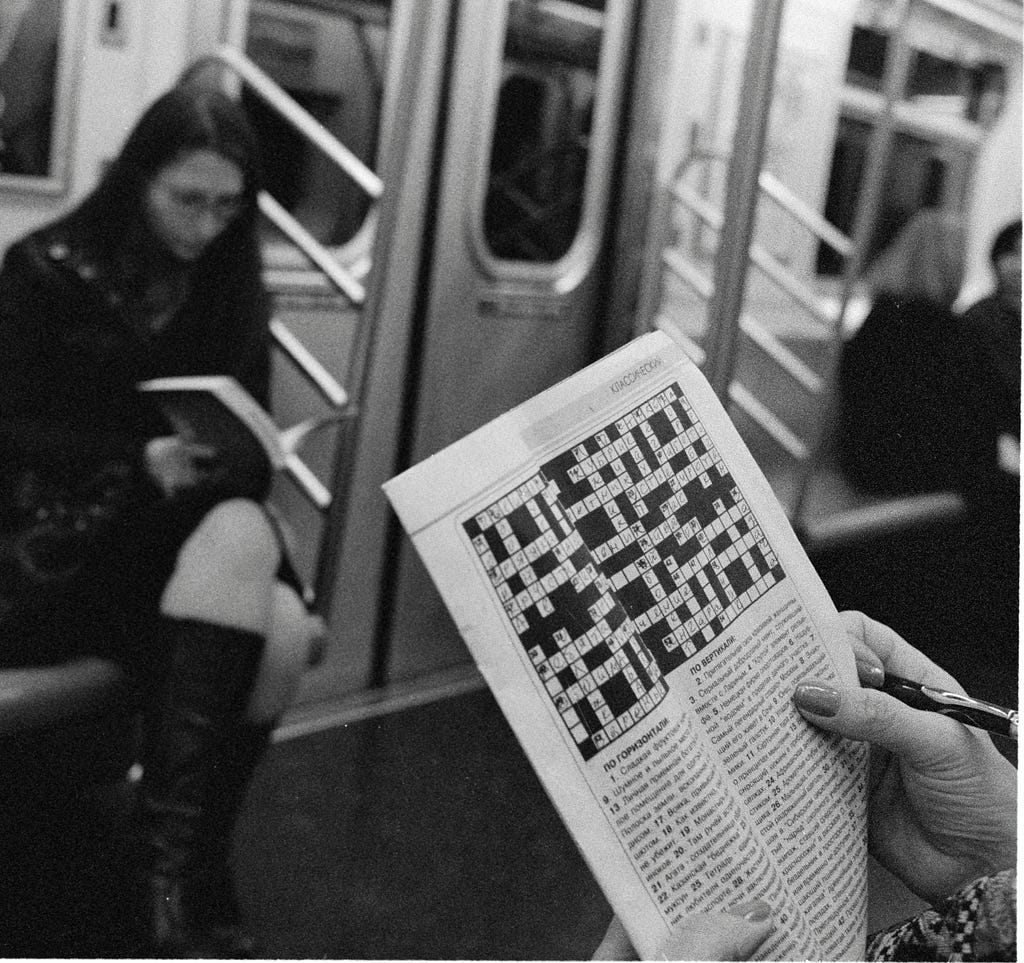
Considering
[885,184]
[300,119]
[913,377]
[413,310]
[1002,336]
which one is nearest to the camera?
[300,119]

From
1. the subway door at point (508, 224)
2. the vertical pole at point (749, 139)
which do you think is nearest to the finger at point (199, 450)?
the subway door at point (508, 224)

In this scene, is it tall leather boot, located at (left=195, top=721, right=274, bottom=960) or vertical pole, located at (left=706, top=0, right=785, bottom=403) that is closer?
tall leather boot, located at (left=195, top=721, right=274, bottom=960)

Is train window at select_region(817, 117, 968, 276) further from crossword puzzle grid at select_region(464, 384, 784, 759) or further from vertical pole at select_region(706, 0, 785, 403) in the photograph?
crossword puzzle grid at select_region(464, 384, 784, 759)

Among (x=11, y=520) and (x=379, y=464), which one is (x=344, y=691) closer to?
(x=379, y=464)

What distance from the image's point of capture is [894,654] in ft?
3.22

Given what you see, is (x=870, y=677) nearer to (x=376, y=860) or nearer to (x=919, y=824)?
(x=919, y=824)

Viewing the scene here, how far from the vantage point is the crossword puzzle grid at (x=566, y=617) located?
2.27 ft

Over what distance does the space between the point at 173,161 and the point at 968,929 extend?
1.51 meters

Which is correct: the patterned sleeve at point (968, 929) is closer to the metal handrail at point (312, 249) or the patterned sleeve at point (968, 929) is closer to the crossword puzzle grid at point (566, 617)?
the crossword puzzle grid at point (566, 617)

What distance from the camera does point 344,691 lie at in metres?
2.90

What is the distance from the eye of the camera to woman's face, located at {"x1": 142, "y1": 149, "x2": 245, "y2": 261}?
1861 millimetres

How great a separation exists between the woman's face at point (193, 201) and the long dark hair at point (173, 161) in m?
0.01

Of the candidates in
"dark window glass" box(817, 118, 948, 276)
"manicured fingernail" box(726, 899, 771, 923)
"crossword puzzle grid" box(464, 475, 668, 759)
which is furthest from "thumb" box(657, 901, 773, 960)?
"dark window glass" box(817, 118, 948, 276)

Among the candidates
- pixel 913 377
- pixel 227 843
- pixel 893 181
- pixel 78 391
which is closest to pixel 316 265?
pixel 78 391
